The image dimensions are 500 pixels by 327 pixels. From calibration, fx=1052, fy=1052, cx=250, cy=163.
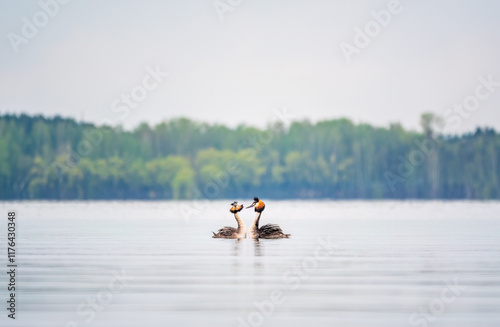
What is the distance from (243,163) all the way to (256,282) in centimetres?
12108

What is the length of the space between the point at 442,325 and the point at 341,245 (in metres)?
11.7

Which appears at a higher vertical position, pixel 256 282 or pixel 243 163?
pixel 243 163

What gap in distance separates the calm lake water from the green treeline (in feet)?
301

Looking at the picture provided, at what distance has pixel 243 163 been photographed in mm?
137625

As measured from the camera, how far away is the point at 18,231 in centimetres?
3033

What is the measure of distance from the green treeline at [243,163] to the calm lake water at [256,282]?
91716 millimetres

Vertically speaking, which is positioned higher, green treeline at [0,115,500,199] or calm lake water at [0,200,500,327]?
green treeline at [0,115,500,199]

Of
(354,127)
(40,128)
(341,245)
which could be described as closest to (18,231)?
(341,245)

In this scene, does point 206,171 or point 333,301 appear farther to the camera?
point 206,171

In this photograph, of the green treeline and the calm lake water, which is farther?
the green treeline

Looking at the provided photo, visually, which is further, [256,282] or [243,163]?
[243,163]

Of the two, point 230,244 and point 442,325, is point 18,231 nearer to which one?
point 230,244

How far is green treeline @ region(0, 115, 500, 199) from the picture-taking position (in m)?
121

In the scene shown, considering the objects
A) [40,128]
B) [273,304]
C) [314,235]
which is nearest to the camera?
[273,304]
